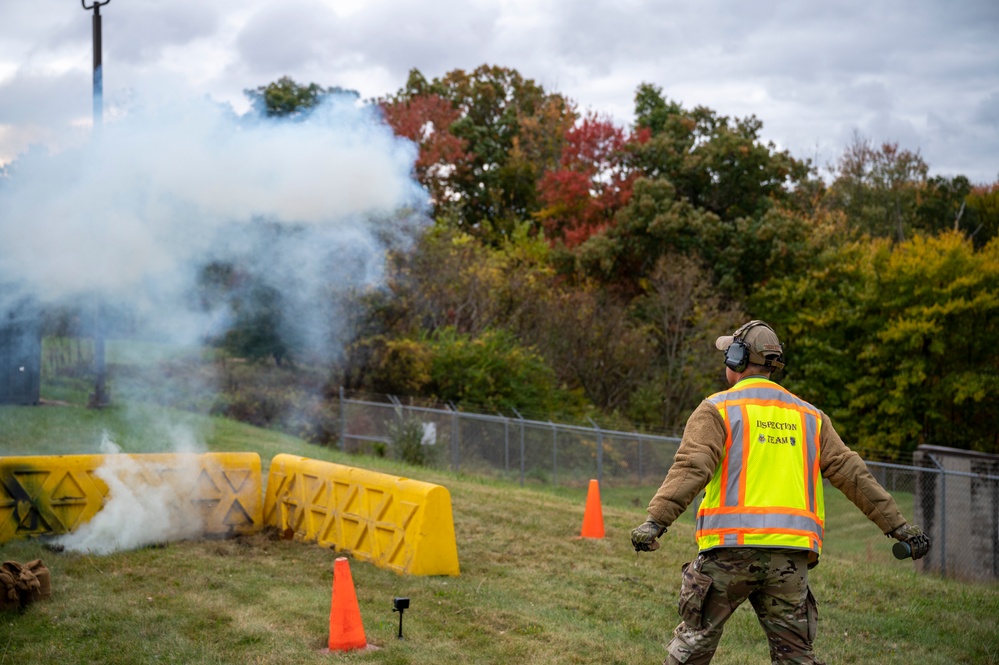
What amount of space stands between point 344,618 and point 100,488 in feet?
14.8

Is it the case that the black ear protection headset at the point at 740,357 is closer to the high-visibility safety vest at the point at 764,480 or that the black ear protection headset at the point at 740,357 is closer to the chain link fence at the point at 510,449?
the high-visibility safety vest at the point at 764,480

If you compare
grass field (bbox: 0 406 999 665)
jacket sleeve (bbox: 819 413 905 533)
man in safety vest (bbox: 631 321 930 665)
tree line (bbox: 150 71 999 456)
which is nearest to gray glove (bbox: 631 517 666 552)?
man in safety vest (bbox: 631 321 930 665)

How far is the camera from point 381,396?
22.1 m

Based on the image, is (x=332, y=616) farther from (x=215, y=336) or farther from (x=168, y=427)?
(x=215, y=336)

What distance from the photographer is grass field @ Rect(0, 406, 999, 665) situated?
6.59 meters

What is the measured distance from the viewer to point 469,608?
7609 mm

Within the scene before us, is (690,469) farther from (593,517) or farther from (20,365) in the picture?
(20,365)

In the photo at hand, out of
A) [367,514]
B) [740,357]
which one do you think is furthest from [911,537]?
[367,514]

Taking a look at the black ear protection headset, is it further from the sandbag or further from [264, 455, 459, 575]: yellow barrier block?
the sandbag

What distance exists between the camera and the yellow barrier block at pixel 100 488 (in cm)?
942

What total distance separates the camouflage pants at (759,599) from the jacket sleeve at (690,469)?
0.36 meters

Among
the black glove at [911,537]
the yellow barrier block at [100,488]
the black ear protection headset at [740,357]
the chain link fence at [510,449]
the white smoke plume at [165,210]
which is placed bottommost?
the chain link fence at [510,449]

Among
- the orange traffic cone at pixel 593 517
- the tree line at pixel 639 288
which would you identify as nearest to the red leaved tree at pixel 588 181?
the tree line at pixel 639 288

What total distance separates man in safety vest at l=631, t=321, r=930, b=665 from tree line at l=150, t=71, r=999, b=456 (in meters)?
15.4
